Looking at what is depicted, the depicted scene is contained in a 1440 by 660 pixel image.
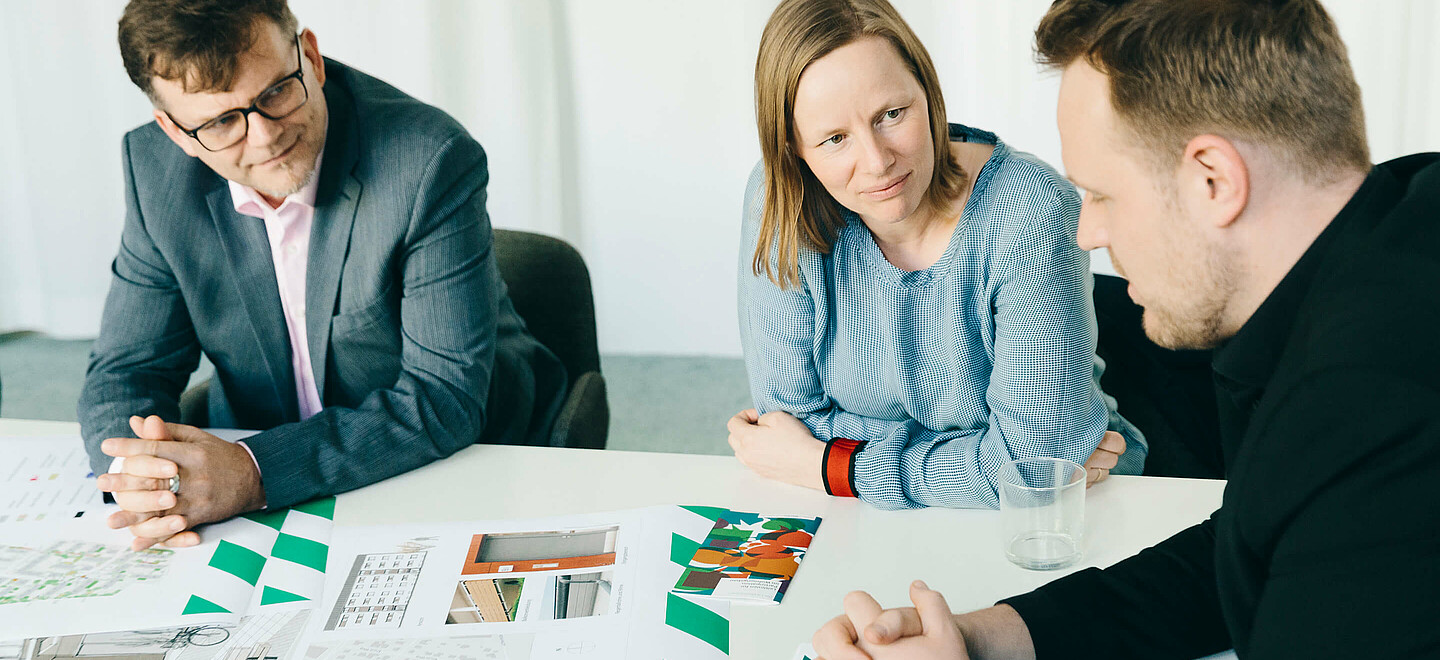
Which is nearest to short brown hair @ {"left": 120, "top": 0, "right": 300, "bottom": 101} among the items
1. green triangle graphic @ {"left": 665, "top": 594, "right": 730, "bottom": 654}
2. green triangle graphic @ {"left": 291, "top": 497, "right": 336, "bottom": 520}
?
green triangle graphic @ {"left": 291, "top": 497, "right": 336, "bottom": 520}

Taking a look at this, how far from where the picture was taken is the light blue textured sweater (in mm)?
1416

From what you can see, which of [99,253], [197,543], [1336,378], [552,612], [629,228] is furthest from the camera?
[99,253]

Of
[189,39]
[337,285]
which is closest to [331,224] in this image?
[337,285]

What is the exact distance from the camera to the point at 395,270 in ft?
5.87

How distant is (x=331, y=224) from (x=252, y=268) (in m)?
0.17

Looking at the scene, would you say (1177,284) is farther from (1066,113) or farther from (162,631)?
(162,631)

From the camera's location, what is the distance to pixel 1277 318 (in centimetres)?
90

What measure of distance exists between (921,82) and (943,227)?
0.21 m

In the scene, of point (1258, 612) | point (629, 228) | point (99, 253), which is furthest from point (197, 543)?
point (99, 253)

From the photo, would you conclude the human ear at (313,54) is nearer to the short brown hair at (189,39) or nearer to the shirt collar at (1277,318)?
the short brown hair at (189,39)

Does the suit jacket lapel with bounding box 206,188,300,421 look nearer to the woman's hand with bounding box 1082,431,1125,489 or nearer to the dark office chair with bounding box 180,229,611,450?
the dark office chair with bounding box 180,229,611,450

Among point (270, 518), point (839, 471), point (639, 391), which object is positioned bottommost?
point (639, 391)

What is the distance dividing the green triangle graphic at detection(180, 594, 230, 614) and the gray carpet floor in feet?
6.68

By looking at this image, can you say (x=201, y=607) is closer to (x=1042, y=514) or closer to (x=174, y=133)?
(x=174, y=133)
